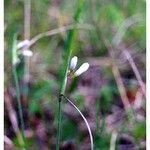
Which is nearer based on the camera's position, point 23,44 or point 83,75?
point 23,44

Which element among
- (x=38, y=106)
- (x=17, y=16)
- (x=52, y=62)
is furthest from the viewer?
(x=17, y=16)

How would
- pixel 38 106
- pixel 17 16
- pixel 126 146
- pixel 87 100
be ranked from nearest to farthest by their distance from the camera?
1. pixel 126 146
2. pixel 38 106
3. pixel 87 100
4. pixel 17 16

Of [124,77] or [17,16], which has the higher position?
[17,16]

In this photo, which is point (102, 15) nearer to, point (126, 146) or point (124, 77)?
point (124, 77)

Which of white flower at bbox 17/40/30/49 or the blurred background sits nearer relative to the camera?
white flower at bbox 17/40/30/49

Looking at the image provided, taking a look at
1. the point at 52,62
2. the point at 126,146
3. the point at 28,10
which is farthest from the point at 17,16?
the point at 126,146

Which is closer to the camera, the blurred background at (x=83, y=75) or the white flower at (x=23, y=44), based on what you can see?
the white flower at (x=23, y=44)

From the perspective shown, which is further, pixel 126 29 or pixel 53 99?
pixel 126 29

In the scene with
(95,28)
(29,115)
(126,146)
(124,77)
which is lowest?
(126,146)
